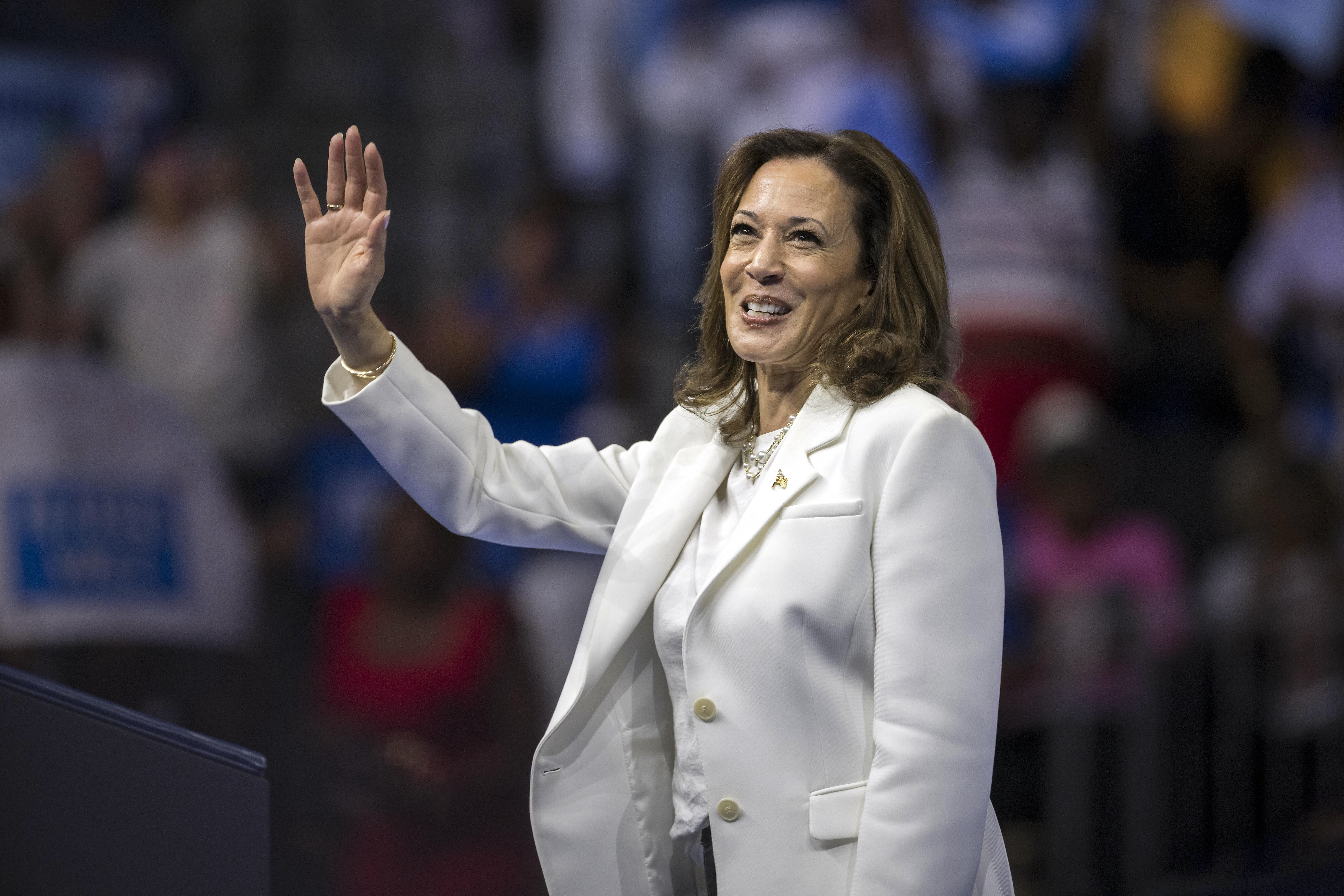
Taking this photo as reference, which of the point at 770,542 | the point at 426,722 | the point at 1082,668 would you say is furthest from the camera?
the point at 1082,668

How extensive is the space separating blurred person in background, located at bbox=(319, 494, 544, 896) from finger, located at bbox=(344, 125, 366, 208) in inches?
98.3

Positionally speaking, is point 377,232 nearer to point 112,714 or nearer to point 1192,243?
point 112,714

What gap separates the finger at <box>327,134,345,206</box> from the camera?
1810 mm

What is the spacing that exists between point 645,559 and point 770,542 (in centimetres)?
20

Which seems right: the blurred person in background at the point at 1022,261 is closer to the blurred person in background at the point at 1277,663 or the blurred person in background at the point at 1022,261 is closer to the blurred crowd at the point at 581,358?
the blurred crowd at the point at 581,358

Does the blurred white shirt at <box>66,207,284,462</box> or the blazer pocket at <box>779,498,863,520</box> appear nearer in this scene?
Answer: the blazer pocket at <box>779,498,863,520</box>

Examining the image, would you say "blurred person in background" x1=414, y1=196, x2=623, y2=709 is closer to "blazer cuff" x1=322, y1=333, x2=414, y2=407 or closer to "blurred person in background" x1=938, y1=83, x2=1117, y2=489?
"blurred person in background" x1=938, y1=83, x2=1117, y2=489

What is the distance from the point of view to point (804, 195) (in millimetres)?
1744

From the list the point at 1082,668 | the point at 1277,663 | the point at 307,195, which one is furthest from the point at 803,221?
the point at 1277,663

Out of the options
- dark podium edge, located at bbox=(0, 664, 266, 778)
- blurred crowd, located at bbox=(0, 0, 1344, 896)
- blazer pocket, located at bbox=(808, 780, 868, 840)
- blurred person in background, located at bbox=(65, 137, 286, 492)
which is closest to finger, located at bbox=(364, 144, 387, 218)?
dark podium edge, located at bbox=(0, 664, 266, 778)

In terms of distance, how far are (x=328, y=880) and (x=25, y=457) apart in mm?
1833

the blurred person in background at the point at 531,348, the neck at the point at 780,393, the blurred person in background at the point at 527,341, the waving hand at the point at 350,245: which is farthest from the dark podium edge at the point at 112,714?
the blurred person in background at the point at 527,341

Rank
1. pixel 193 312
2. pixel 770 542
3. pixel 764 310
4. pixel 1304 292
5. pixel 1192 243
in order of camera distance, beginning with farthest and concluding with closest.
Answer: pixel 1192 243
pixel 1304 292
pixel 193 312
pixel 764 310
pixel 770 542

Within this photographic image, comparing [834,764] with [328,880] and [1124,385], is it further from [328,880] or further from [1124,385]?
[1124,385]
